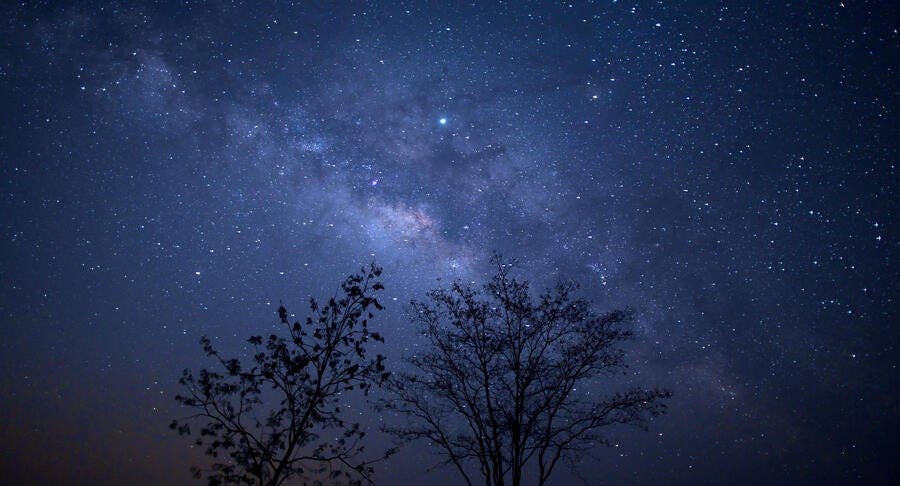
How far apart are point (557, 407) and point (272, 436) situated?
7.31m

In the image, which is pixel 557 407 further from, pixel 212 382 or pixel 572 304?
pixel 212 382

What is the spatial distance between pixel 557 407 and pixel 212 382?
865 cm

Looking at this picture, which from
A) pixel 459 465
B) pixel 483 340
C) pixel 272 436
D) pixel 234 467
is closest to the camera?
pixel 234 467

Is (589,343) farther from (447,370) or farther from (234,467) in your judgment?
(234,467)

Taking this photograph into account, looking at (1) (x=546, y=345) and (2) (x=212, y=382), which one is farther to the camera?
(1) (x=546, y=345)

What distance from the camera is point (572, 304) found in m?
11.8

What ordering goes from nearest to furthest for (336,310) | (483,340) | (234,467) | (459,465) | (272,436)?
(234,467) < (272,436) < (336,310) < (459,465) < (483,340)

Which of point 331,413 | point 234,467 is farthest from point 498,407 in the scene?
point 234,467

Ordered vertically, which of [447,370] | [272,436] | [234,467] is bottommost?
[234,467]

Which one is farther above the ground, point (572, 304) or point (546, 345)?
point (572, 304)

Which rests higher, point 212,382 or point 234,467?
point 212,382

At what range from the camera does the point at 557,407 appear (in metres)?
11.2

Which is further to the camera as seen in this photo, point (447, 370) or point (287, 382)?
point (447, 370)

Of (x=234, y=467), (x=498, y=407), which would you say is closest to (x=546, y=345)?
(x=498, y=407)
